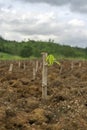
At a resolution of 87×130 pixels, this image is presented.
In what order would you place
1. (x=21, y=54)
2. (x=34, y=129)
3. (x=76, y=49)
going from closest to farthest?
(x=34, y=129) < (x=21, y=54) < (x=76, y=49)

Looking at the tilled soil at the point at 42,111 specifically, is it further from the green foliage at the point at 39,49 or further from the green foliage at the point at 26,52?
the green foliage at the point at 26,52

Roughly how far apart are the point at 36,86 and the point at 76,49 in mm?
67259

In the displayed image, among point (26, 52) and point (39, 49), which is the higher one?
point (39, 49)

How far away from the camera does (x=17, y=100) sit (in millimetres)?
10141

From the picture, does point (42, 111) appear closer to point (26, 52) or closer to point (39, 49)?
point (26, 52)

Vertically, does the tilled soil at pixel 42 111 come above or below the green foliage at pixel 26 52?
above

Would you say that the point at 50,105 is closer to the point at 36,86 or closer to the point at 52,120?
the point at 52,120

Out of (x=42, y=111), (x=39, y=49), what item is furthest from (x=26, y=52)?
(x=42, y=111)

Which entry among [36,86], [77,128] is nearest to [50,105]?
[77,128]

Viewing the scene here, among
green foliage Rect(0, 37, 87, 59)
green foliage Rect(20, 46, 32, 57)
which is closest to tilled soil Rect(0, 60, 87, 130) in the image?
green foliage Rect(0, 37, 87, 59)

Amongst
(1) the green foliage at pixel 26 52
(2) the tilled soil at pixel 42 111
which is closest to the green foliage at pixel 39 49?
(1) the green foliage at pixel 26 52

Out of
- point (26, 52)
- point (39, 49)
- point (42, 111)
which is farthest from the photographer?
point (39, 49)

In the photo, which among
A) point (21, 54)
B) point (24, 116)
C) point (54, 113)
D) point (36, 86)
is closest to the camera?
point (24, 116)

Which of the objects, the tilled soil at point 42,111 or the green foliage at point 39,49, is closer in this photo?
the tilled soil at point 42,111
